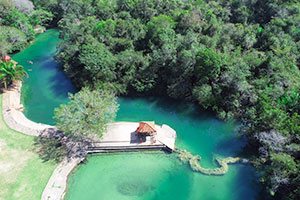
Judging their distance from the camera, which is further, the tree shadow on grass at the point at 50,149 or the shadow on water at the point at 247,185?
the tree shadow on grass at the point at 50,149

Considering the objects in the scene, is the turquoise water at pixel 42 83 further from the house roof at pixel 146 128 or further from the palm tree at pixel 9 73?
the house roof at pixel 146 128

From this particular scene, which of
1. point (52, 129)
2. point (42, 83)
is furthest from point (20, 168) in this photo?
point (42, 83)

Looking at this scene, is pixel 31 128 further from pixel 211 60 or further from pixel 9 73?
pixel 211 60

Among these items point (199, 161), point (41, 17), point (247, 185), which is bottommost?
point (247, 185)

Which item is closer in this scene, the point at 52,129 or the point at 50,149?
the point at 50,149

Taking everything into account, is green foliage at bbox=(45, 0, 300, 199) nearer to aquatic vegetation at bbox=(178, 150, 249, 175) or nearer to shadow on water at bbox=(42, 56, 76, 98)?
shadow on water at bbox=(42, 56, 76, 98)

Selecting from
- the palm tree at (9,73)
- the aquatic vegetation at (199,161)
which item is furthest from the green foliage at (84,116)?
the palm tree at (9,73)
